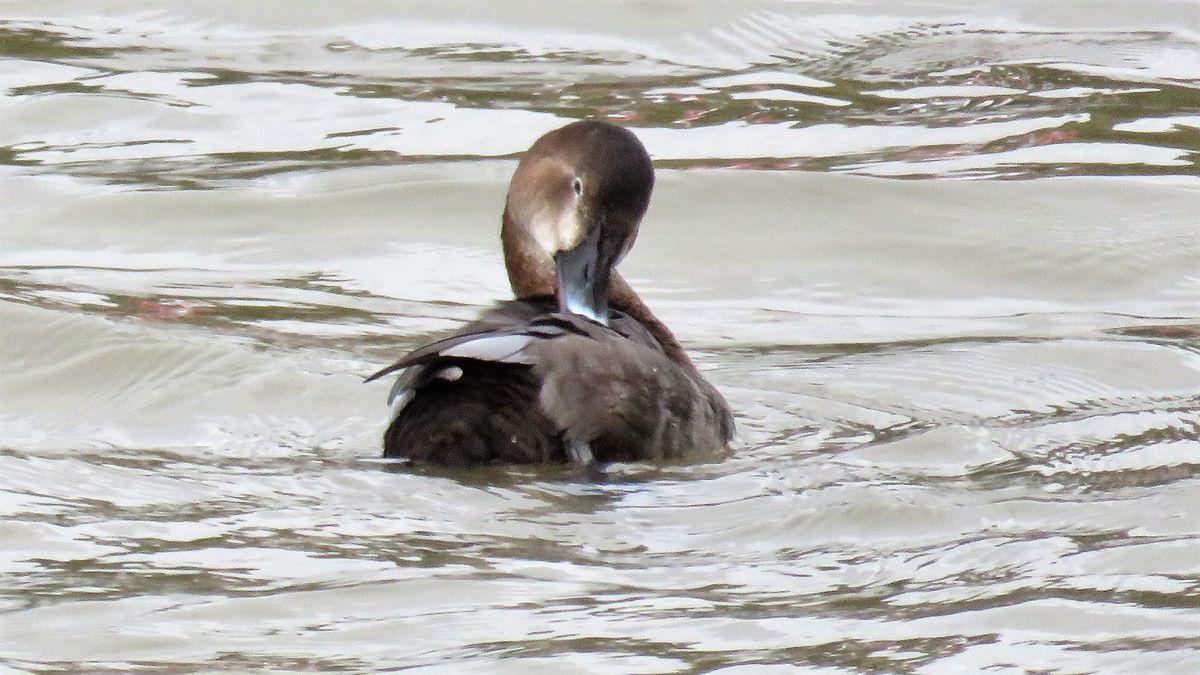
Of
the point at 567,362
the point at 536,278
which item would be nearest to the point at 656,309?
the point at 536,278

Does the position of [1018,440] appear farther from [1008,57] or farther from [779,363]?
[1008,57]

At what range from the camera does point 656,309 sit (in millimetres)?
8492

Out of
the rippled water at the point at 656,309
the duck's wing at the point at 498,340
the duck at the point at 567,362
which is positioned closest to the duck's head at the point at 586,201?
the duck at the point at 567,362

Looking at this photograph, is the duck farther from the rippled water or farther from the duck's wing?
the rippled water

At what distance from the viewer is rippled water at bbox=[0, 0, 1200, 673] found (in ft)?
15.1

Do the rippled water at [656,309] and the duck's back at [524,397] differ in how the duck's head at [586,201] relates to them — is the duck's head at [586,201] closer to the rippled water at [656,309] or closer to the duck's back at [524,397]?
the duck's back at [524,397]

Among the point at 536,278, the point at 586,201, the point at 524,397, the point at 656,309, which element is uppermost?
the point at 586,201

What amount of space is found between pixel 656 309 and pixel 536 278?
173 centimetres

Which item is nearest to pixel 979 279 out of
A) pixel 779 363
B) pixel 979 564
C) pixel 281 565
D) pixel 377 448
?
pixel 779 363

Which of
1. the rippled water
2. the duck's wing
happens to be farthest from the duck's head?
the rippled water

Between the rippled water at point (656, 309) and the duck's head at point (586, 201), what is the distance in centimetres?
65

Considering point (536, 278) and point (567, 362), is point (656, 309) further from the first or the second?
point (567, 362)

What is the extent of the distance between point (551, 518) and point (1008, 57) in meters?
6.73

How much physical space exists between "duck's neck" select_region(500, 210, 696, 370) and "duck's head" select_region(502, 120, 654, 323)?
89 millimetres
